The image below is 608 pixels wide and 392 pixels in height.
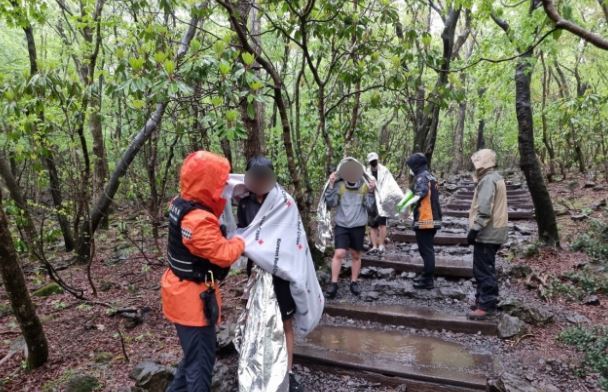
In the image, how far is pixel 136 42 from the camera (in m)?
5.66

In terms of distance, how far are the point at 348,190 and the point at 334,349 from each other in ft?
6.98

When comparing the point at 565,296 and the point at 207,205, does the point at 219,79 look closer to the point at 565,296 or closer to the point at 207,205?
the point at 207,205

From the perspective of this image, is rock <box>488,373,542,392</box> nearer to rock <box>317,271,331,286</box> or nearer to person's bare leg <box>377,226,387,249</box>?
→ rock <box>317,271,331,286</box>

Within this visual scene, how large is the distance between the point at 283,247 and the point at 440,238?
18.1 feet

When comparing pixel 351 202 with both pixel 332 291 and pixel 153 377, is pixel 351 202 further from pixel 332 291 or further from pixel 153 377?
pixel 153 377

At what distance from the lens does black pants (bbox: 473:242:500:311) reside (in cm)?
476

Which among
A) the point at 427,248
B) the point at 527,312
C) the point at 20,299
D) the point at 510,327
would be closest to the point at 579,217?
Result: the point at 427,248

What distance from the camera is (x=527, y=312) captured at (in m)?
4.68

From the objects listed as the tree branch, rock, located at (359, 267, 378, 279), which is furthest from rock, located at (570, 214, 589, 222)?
the tree branch

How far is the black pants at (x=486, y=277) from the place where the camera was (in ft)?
15.6

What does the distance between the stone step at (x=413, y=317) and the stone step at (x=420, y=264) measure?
1154 mm

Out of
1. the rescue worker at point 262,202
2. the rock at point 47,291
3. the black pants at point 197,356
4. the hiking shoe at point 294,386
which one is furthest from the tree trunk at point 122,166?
the hiking shoe at point 294,386

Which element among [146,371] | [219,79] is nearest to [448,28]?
[219,79]

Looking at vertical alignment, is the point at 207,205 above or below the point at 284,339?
above
